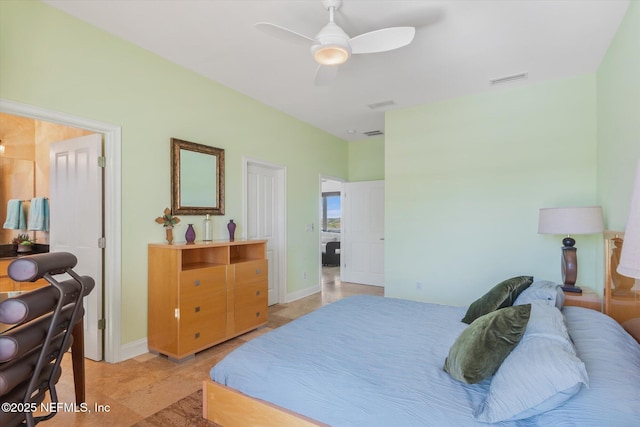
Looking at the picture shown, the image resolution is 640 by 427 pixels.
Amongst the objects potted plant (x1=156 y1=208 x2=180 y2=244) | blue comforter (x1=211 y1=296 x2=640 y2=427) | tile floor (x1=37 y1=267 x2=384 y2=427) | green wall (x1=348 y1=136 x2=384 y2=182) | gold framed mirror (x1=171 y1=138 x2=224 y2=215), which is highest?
green wall (x1=348 y1=136 x2=384 y2=182)

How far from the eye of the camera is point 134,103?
2875 millimetres

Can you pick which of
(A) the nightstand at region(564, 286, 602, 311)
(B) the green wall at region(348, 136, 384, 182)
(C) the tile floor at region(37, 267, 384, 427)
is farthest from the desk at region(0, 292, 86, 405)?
(B) the green wall at region(348, 136, 384, 182)

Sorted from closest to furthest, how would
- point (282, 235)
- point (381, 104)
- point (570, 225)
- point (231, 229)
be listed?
1. point (570, 225)
2. point (231, 229)
3. point (381, 104)
4. point (282, 235)

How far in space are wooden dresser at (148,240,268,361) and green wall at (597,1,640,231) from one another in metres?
3.33

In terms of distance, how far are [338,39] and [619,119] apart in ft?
7.83

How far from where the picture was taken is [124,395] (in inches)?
87.8

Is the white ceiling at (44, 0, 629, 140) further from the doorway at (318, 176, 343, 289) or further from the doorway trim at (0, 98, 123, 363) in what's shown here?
the doorway at (318, 176, 343, 289)

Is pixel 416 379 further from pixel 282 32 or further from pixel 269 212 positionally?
pixel 269 212

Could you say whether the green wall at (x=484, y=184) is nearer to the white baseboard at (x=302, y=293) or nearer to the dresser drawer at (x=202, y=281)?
the white baseboard at (x=302, y=293)

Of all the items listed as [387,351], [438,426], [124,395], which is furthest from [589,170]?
[124,395]

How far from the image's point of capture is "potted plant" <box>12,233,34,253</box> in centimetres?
362

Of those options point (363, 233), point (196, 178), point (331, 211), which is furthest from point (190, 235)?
point (331, 211)

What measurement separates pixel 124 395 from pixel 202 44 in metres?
2.89

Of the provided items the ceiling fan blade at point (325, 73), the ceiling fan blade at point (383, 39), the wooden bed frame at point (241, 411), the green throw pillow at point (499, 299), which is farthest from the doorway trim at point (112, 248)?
the green throw pillow at point (499, 299)
